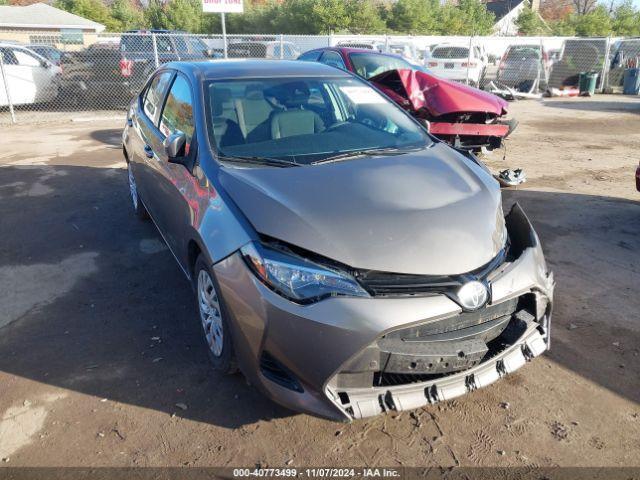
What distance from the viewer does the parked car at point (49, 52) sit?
1425 centimetres

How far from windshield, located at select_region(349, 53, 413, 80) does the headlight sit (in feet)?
22.2

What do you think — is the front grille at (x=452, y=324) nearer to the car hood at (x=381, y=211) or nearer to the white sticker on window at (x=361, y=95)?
the car hood at (x=381, y=211)

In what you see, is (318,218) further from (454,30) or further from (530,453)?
(454,30)

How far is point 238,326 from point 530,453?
1544mm

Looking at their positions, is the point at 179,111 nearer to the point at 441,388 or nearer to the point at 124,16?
the point at 441,388

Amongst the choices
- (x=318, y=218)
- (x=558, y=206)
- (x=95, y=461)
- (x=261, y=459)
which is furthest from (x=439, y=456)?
(x=558, y=206)

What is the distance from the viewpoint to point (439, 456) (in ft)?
8.23

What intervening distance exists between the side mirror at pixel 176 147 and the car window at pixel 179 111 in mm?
45

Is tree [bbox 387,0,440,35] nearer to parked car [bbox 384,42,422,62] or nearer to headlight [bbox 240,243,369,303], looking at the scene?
parked car [bbox 384,42,422,62]

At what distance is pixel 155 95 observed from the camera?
472 centimetres

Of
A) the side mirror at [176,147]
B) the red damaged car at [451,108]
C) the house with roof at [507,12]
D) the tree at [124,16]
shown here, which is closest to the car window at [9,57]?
the red damaged car at [451,108]

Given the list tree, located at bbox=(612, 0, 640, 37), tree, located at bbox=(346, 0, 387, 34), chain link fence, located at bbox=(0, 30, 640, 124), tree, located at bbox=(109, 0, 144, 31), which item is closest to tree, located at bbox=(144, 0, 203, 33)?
tree, located at bbox=(109, 0, 144, 31)

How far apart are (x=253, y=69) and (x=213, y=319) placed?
1965mm

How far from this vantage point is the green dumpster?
18.4m
